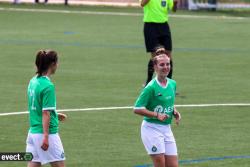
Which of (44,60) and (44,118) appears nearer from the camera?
(44,118)

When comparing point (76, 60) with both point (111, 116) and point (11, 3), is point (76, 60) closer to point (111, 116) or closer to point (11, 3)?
point (111, 116)

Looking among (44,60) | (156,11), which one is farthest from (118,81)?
(44,60)

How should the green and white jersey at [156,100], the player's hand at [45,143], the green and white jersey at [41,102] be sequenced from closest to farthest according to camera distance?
1. the player's hand at [45,143]
2. the green and white jersey at [41,102]
3. the green and white jersey at [156,100]

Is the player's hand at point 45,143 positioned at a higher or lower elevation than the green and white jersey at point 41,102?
lower

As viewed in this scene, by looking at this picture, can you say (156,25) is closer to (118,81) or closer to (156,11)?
(156,11)

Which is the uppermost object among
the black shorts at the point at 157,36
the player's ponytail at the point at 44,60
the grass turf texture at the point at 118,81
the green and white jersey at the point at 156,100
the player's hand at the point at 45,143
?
the player's ponytail at the point at 44,60

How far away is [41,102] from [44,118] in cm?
22

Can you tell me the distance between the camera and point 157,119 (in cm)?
1112

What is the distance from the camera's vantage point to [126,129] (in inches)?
623

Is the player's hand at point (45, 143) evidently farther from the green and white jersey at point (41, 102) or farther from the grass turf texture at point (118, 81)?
the grass turf texture at point (118, 81)

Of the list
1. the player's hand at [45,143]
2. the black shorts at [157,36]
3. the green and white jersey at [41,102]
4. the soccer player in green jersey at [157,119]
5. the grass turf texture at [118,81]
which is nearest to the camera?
the player's hand at [45,143]

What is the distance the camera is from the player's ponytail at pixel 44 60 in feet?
34.3

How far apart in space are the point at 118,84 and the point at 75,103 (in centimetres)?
312

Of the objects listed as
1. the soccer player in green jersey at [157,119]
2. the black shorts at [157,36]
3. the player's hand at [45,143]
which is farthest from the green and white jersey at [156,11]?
the player's hand at [45,143]
